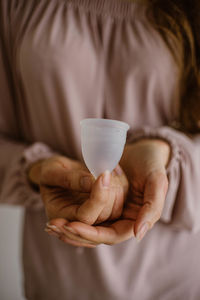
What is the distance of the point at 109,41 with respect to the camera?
1.39 ft

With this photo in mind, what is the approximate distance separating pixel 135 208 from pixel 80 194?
0.08 metres

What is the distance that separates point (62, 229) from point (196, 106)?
0.34m

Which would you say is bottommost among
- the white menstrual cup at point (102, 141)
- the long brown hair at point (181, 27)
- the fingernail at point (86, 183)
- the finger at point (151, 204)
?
the finger at point (151, 204)

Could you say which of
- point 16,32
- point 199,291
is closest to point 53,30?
point 16,32

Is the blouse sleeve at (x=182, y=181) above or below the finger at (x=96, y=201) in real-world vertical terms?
below

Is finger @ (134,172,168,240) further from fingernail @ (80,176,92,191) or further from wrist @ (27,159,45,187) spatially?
wrist @ (27,159,45,187)

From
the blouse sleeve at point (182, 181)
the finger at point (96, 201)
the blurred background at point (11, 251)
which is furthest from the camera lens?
the blurred background at point (11, 251)

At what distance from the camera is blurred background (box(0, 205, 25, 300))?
2.78 feet

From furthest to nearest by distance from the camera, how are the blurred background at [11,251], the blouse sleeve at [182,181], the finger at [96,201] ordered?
the blurred background at [11,251], the blouse sleeve at [182,181], the finger at [96,201]

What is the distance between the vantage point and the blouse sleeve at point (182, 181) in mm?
371

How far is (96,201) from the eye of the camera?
0.83ft

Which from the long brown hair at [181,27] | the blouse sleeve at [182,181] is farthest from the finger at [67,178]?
the long brown hair at [181,27]

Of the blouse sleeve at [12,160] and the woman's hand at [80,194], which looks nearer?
the woman's hand at [80,194]

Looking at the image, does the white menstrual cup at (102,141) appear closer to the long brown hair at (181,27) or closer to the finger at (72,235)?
the finger at (72,235)
